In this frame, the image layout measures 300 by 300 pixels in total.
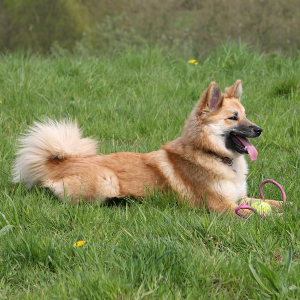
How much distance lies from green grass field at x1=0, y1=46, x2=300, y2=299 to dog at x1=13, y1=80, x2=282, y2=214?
0.17 m

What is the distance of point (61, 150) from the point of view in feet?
12.3

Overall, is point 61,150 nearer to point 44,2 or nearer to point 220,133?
point 220,133

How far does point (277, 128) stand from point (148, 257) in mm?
2952

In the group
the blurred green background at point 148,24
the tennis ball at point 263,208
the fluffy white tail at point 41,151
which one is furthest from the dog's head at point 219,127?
the blurred green background at point 148,24

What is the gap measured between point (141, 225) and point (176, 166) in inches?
35.5

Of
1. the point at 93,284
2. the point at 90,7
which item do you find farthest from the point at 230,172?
the point at 90,7

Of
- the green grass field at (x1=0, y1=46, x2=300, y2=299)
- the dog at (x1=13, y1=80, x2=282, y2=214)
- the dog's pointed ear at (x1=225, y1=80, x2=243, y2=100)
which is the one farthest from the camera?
the dog's pointed ear at (x1=225, y1=80, x2=243, y2=100)

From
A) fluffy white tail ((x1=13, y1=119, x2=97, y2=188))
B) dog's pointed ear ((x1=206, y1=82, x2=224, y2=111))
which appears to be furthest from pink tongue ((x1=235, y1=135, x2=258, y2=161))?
fluffy white tail ((x1=13, y1=119, x2=97, y2=188))

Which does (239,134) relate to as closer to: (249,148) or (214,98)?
(249,148)

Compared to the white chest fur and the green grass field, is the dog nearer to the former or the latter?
the white chest fur

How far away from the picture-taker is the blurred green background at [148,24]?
820 centimetres

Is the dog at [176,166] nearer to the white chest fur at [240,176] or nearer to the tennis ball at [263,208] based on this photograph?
the white chest fur at [240,176]

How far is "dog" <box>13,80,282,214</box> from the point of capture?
11.4 ft

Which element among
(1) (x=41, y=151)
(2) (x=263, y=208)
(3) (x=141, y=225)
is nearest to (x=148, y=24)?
(1) (x=41, y=151)
